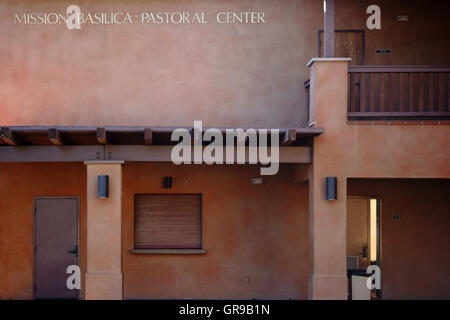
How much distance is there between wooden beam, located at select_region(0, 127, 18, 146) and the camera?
24.9 ft

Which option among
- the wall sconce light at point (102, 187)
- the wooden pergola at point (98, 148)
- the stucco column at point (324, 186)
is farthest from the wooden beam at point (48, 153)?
the stucco column at point (324, 186)

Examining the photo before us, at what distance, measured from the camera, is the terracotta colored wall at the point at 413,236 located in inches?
395

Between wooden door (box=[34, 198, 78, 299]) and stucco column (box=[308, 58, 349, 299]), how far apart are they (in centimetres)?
526

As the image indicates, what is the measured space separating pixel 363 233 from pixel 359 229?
13 centimetres

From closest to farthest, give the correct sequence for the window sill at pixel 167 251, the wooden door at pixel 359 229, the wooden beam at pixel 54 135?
the wooden beam at pixel 54 135 < the window sill at pixel 167 251 < the wooden door at pixel 359 229

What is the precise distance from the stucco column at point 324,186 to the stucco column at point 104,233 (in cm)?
337

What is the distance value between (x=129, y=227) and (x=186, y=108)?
9.41 ft

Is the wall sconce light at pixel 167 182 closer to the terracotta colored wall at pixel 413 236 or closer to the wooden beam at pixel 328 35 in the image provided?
the terracotta colored wall at pixel 413 236

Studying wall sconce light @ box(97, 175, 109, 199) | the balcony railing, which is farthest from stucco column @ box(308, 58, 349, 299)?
wall sconce light @ box(97, 175, 109, 199)

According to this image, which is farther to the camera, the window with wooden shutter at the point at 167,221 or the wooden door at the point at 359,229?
the wooden door at the point at 359,229

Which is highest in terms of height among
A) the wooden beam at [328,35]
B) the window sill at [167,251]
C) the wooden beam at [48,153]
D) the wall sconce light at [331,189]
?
the wooden beam at [328,35]

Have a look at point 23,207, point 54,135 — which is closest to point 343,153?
point 54,135
